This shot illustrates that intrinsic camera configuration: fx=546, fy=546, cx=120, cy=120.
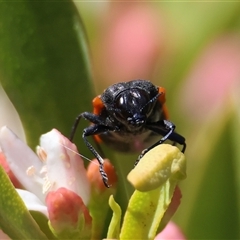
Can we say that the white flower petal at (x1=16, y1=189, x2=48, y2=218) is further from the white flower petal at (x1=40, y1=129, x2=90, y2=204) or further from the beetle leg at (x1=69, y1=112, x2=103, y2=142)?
the beetle leg at (x1=69, y1=112, x2=103, y2=142)

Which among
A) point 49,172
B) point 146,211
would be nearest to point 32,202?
point 49,172

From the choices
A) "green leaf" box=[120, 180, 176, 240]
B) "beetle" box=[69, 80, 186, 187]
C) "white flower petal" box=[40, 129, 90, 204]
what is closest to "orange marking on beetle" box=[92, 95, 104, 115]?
"beetle" box=[69, 80, 186, 187]

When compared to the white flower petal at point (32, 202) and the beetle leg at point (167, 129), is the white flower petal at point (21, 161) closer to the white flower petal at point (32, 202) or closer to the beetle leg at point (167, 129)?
the white flower petal at point (32, 202)

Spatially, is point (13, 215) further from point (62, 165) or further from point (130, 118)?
point (130, 118)

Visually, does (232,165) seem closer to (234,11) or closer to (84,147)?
(84,147)

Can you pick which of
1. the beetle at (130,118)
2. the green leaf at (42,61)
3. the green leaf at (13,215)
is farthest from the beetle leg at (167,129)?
the green leaf at (13,215)

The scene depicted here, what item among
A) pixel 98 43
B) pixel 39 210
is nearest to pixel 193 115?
pixel 98 43
